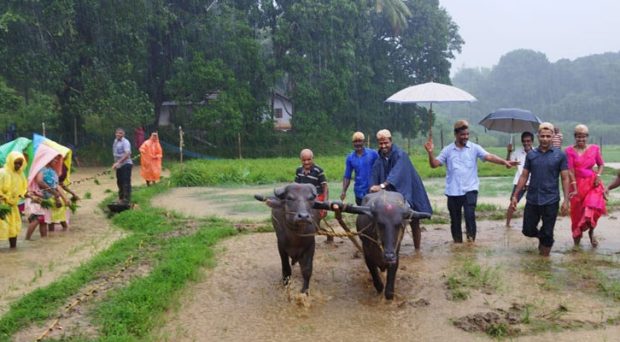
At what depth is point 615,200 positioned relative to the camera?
13.5 metres

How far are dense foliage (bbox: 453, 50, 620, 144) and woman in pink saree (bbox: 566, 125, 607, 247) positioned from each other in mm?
57355

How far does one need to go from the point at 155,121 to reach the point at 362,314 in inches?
1014

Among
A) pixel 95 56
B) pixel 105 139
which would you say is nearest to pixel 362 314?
pixel 95 56

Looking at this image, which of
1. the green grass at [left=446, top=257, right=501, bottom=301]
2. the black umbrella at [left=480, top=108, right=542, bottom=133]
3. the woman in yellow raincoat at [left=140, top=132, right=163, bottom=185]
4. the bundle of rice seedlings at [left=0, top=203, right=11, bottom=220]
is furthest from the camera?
the woman in yellow raincoat at [left=140, top=132, right=163, bottom=185]

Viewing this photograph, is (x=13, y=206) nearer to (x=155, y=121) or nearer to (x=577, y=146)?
(x=577, y=146)

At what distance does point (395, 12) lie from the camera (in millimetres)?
35812

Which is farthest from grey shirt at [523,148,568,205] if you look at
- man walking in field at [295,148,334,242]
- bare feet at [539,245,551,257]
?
man walking in field at [295,148,334,242]

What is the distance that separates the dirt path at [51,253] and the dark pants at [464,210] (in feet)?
17.0

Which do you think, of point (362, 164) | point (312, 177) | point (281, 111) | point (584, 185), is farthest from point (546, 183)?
point (281, 111)

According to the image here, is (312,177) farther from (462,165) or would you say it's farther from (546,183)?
(546,183)

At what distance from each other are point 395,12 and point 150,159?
23108 mm

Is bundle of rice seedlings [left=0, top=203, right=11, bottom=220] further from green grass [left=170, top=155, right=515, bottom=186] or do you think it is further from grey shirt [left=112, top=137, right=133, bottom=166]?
green grass [left=170, top=155, right=515, bottom=186]

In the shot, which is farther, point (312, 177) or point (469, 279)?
point (312, 177)

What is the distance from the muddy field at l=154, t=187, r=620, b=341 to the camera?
5293mm
